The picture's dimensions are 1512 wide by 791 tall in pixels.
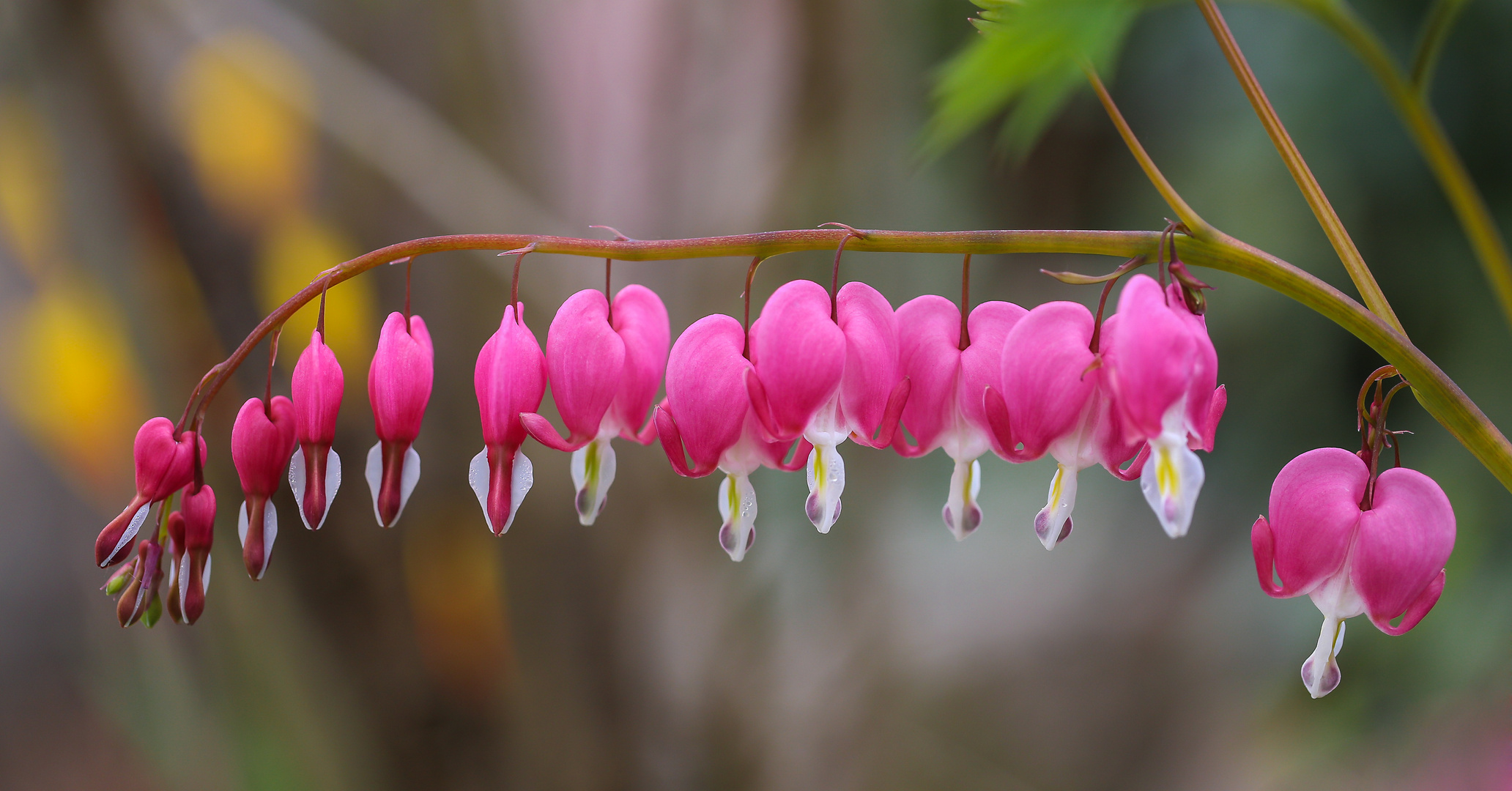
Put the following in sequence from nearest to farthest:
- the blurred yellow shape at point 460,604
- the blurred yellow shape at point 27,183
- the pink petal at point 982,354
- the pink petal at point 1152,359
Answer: the pink petal at point 1152,359, the pink petal at point 982,354, the blurred yellow shape at point 27,183, the blurred yellow shape at point 460,604

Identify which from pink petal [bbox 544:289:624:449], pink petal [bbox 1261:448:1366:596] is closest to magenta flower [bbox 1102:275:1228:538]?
pink petal [bbox 1261:448:1366:596]

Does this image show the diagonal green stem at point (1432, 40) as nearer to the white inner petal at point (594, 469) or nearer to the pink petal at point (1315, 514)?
the pink petal at point (1315, 514)

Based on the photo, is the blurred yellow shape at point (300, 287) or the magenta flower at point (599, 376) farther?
the blurred yellow shape at point (300, 287)

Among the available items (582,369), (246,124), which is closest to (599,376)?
(582,369)

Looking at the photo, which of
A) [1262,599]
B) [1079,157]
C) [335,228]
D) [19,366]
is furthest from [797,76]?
[19,366]

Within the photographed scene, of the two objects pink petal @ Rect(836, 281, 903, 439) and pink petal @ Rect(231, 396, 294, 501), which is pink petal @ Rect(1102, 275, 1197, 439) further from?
pink petal @ Rect(231, 396, 294, 501)

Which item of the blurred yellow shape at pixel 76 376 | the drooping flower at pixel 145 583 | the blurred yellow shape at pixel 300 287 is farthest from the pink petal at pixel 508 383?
the blurred yellow shape at pixel 76 376
